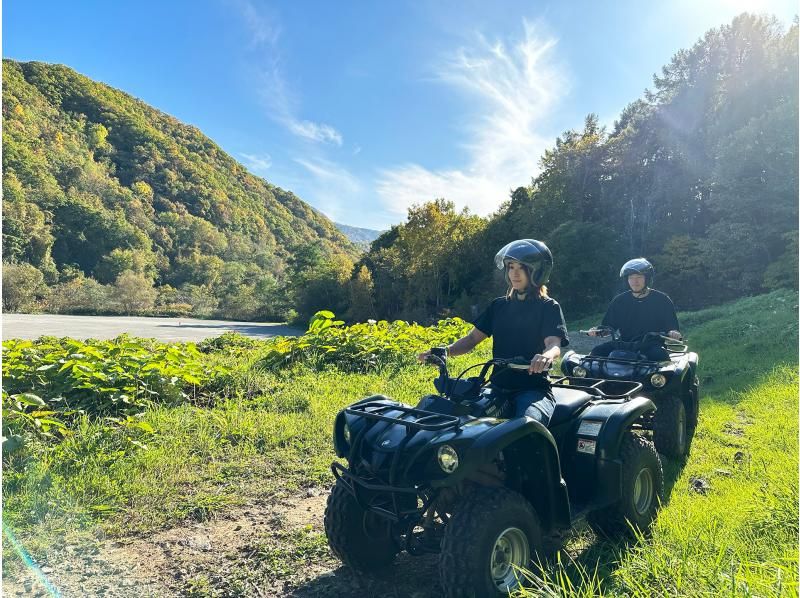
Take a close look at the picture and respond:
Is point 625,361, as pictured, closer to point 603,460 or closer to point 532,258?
point 603,460

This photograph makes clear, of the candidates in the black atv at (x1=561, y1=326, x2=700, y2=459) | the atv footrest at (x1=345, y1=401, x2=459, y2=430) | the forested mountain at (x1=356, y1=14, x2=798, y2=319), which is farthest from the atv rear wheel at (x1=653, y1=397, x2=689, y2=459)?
the forested mountain at (x1=356, y1=14, x2=798, y2=319)

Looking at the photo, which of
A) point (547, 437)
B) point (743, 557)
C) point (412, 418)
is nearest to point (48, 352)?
point (412, 418)

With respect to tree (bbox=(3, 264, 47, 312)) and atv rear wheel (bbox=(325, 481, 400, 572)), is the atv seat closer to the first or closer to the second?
atv rear wheel (bbox=(325, 481, 400, 572))

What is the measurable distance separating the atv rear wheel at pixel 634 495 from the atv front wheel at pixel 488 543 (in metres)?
0.75

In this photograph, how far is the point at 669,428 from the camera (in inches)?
173

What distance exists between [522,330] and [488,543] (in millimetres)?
1362

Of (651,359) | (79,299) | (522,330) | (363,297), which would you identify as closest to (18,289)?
(79,299)

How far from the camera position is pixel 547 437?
2.51 metres

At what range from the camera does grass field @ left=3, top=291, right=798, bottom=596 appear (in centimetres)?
242

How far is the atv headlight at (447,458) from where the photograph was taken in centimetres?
226

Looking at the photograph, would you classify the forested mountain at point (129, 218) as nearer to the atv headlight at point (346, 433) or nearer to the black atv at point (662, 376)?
the black atv at point (662, 376)

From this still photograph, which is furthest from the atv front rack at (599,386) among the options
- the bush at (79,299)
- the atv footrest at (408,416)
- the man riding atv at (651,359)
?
the bush at (79,299)

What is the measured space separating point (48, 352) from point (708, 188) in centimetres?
3032

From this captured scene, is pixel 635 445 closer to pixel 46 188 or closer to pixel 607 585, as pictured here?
pixel 607 585
